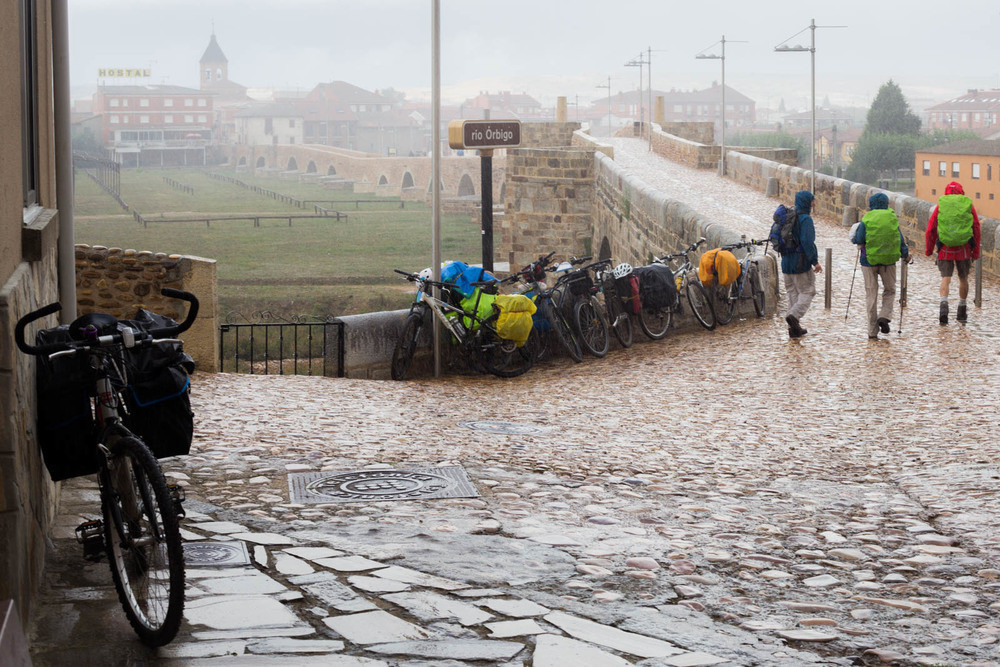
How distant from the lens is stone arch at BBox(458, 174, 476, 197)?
300 feet

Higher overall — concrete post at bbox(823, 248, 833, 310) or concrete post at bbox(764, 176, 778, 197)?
concrete post at bbox(764, 176, 778, 197)

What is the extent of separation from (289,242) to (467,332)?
57622mm

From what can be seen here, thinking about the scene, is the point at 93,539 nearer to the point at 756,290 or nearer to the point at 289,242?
the point at 756,290

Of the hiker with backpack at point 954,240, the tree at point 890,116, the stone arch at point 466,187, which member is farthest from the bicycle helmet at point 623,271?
the tree at point 890,116

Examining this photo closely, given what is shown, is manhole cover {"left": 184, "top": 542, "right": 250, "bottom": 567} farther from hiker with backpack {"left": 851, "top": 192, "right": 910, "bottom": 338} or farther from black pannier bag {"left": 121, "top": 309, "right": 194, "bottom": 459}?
hiker with backpack {"left": 851, "top": 192, "right": 910, "bottom": 338}

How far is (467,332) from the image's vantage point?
12.4 metres

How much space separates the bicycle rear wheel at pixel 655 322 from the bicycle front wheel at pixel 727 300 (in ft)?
1.97

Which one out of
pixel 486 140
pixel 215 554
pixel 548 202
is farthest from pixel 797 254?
pixel 548 202

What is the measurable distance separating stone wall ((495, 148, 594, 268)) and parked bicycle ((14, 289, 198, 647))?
27499 mm

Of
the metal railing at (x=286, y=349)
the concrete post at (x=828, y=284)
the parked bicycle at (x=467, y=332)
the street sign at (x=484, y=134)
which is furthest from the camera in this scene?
the concrete post at (x=828, y=284)

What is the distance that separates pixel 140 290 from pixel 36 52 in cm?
493

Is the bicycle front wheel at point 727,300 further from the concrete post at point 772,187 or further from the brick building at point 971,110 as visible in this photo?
the brick building at point 971,110

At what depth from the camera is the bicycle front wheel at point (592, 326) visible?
→ 505 inches

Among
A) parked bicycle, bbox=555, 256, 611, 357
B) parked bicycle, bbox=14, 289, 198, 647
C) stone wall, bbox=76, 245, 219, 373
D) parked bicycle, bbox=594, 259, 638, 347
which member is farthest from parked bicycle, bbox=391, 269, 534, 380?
parked bicycle, bbox=14, 289, 198, 647
